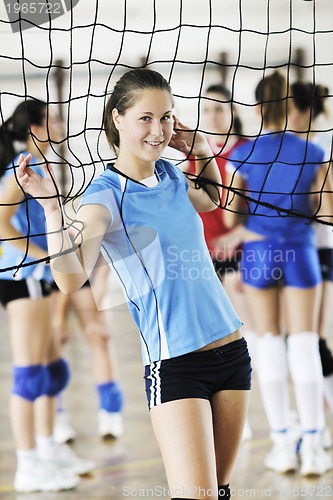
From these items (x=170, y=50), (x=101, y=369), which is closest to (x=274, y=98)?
(x=101, y=369)

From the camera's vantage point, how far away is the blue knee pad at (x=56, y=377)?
302 cm

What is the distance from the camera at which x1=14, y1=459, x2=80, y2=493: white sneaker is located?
9.37 feet

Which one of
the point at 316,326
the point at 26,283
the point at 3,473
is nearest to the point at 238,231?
the point at 316,326

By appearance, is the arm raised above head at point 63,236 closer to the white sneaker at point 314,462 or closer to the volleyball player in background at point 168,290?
the volleyball player in background at point 168,290

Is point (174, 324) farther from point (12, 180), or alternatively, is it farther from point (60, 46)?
point (60, 46)

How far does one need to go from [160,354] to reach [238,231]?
1.41 meters

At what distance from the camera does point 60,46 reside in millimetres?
6477

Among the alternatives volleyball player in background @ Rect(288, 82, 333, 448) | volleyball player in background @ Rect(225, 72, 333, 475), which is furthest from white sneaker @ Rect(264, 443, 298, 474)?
volleyball player in background @ Rect(288, 82, 333, 448)

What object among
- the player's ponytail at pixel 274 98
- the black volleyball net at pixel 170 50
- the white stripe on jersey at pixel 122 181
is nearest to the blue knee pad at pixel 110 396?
the player's ponytail at pixel 274 98

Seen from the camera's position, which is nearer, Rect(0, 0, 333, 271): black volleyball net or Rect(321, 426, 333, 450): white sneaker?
Rect(321, 426, 333, 450): white sneaker

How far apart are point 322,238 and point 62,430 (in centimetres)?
134

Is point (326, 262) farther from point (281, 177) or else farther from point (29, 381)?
point (29, 381)

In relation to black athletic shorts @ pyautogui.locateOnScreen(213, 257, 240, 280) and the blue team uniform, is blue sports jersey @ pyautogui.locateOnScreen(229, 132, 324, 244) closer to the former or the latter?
the blue team uniform

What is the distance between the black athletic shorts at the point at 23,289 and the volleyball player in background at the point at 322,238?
105 centimetres
